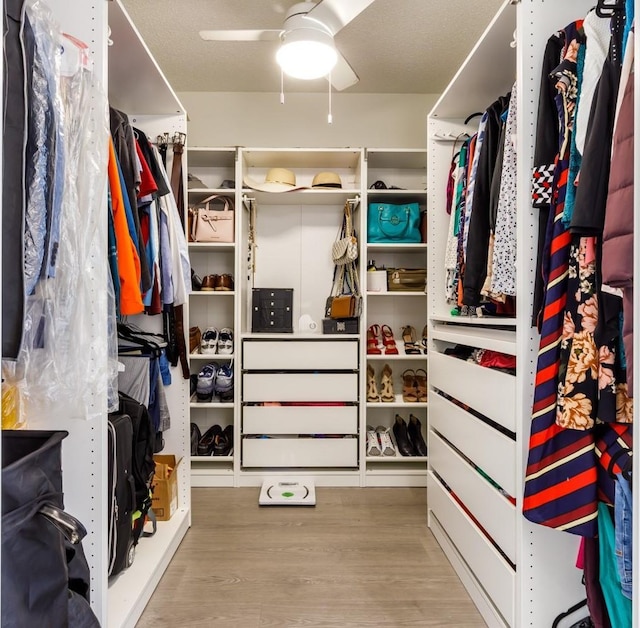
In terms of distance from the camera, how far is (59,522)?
2.96 ft

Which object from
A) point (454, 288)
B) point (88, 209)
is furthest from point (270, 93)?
point (88, 209)

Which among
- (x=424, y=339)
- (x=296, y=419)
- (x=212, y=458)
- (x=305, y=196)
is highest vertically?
(x=305, y=196)

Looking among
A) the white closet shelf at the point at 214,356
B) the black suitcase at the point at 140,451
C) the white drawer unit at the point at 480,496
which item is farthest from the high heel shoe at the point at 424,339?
the black suitcase at the point at 140,451

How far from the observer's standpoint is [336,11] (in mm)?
1881

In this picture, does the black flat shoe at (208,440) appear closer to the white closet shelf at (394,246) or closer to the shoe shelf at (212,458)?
the shoe shelf at (212,458)

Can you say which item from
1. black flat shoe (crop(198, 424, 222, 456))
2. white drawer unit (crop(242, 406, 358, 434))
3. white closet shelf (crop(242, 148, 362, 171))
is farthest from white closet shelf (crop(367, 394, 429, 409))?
white closet shelf (crop(242, 148, 362, 171))

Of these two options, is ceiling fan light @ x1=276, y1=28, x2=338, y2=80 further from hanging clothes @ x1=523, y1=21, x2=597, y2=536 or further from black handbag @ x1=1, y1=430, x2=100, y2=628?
black handbag @ x1=1, y1=430, x2=100, y2=628

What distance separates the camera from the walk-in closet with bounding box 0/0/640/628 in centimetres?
101

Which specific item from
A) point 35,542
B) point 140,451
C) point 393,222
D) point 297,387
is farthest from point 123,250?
point 393,222

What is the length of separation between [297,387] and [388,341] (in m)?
0.66

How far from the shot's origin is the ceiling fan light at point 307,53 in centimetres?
192

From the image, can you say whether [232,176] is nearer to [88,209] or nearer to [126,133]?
[126,133]

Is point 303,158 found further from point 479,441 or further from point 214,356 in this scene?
point 479,441

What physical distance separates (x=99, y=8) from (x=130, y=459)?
1.39m
